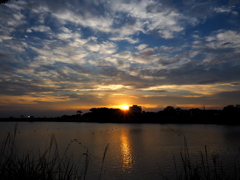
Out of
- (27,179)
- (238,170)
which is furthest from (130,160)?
(27,179)

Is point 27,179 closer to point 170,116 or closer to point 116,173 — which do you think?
point 116,173

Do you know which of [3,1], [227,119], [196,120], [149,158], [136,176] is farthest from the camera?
[196,120]

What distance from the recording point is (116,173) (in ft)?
61.5

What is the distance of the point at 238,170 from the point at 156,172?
25.2 ft

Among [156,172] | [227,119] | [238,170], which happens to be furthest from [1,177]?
[227,119]

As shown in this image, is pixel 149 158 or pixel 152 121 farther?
pixel 152 121

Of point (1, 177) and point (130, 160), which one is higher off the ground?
point (1, 177)

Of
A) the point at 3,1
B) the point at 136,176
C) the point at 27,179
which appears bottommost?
the point at 136,176

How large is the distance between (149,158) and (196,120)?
5443 inches

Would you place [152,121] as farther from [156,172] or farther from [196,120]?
[156,172]

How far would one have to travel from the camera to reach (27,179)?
18.0 feet

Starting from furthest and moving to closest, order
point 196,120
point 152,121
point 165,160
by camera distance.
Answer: point 152,121 < point 196,120 < point 165,160

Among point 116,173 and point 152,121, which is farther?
point 152,121

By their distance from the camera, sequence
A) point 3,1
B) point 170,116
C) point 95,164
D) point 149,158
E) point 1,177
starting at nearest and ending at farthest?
point 1,177 < point 3,1 < point 95,164 < point 149,158 < point 170,116
